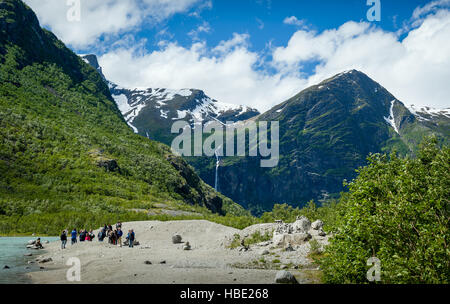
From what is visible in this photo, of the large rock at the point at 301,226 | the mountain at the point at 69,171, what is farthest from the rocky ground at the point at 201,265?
the mountain at the point at 69,171

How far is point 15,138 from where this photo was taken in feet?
410

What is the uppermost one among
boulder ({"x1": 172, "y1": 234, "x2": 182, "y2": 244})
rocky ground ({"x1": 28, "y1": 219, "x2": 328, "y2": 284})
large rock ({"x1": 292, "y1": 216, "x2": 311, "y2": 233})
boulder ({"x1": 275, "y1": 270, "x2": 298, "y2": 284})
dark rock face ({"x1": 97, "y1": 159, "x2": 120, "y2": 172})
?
dark rock face ({"x1": 97, "y1": 159, "x2": 120, "y2": 172})

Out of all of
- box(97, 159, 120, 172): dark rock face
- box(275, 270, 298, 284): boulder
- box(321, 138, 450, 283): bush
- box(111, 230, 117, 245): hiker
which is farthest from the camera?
box(97, 159, 120, 172): dark rock face

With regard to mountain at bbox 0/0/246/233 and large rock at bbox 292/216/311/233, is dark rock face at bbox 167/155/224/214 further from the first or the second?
large rock at bbox 292/216/311/233

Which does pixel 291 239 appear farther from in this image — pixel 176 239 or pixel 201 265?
pixel 176 239

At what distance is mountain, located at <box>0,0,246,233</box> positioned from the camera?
296ft

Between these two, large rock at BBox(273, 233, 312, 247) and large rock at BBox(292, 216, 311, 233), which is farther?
large rock at BBox(292, 216, 311, 233)

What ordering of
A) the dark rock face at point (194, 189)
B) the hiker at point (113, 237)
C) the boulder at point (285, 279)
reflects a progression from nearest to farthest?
the boulder at point (285, 279), the hiker at point (113, 237), the dark rock face at point (194, 189)

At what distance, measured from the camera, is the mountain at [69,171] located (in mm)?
90125

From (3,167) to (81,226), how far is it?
50.1 m

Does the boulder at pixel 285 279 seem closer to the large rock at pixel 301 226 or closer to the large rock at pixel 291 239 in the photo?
the large rock at pixel 291 239

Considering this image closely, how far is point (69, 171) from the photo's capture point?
400 feet

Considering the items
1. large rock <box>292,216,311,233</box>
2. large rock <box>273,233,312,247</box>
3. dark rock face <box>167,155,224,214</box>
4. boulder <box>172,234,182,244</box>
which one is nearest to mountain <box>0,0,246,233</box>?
dark rock face <box>167,155,224,214</box>

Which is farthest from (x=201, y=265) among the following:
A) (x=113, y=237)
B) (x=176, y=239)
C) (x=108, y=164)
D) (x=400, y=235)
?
(x=108, y=164)
